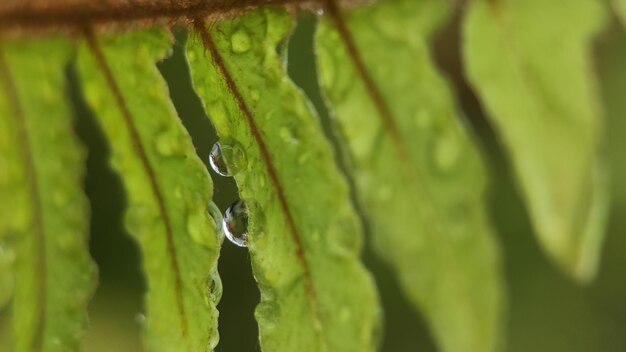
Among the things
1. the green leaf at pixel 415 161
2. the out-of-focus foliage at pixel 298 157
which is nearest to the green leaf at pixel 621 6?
the out-of-focus foliage at pixel 298 157

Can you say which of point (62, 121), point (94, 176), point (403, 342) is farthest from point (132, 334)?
point (62, 121)

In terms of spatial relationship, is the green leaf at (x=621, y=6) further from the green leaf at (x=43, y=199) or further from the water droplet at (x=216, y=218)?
the green leaf at (x=43, y=199)

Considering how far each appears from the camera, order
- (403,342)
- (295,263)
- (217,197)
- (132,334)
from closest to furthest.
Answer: (295,263), (217,197), (132,334), (403,342)

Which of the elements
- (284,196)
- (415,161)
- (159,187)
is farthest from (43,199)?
(415,161)

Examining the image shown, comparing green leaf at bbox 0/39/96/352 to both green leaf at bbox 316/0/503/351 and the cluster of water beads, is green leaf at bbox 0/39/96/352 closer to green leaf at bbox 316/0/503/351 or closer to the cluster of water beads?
the cluster of water beads

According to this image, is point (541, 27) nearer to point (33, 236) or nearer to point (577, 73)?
point (577, 73)

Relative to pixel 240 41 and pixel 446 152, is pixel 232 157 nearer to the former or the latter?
pixel 240 41
